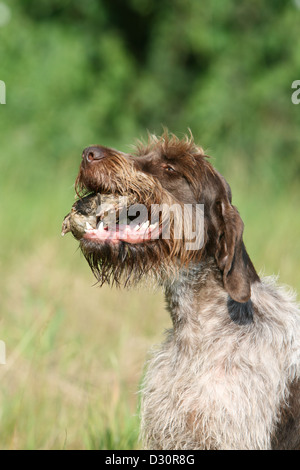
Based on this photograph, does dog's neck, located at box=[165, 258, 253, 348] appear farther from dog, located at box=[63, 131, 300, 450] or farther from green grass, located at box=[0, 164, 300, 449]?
green grass, located at box=[0, 164, 300, 449]

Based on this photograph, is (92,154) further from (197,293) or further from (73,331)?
(73,331)

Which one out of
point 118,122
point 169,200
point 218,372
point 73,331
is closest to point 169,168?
point 169,200

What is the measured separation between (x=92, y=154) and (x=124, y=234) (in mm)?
407

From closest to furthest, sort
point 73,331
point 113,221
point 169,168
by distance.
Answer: point 113,221, point 169,168, point 73,331

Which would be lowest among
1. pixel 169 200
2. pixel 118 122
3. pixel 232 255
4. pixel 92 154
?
pixel 232 255

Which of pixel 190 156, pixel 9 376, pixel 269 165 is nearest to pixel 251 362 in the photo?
pixel 190 156

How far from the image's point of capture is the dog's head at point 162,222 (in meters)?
3.25

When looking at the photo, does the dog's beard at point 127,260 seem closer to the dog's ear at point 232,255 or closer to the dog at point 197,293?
the dog at point 197,293

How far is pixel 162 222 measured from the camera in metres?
3.31

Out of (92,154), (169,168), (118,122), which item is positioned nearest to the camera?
(92,154)

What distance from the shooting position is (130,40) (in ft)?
46.3

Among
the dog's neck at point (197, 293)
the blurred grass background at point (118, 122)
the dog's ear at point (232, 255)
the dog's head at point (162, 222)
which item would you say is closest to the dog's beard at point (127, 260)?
the dog's head at point (162, 222)

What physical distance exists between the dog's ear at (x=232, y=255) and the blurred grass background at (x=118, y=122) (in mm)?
1855
